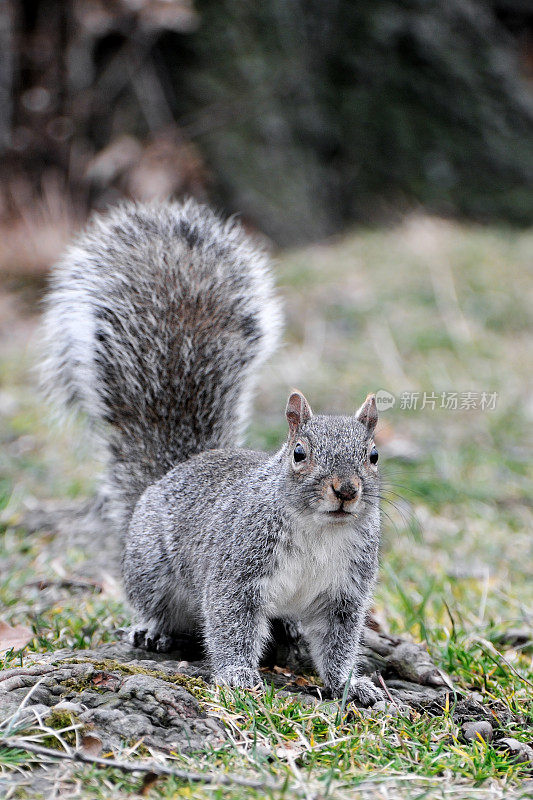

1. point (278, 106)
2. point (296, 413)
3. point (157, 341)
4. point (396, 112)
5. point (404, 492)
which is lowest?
point (404, 492)

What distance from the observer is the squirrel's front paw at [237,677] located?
2.18 meters

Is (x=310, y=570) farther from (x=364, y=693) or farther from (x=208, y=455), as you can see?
(x=208, y=455)

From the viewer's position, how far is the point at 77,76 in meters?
7.82

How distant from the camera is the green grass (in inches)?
73.0

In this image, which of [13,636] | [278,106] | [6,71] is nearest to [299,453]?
[13,636]

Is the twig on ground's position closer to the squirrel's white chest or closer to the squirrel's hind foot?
the squirrel's white chest

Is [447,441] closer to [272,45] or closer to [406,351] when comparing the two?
[406,351]

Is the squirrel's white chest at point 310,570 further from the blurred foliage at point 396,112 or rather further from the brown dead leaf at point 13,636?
the blurred foliage at point 396,112

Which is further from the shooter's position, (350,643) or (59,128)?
(59,128)

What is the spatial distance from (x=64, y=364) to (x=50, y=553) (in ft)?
2.83

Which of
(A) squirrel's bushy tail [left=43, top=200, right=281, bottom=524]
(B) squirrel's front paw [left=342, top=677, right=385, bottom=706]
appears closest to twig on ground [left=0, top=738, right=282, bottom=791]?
(B) squirrel's front paw [left=342, top=677, right=385, bottom=706]

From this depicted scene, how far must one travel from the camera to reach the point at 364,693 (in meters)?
2.22

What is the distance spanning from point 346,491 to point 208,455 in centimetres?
81

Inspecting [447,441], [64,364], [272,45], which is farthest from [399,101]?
[64,364]
